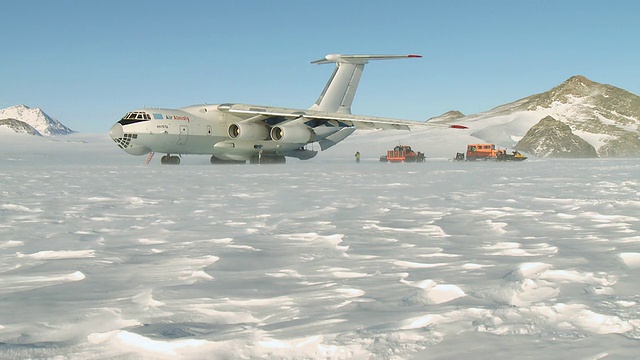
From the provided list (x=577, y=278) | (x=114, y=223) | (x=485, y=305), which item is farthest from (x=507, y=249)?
(x=114, y=223)

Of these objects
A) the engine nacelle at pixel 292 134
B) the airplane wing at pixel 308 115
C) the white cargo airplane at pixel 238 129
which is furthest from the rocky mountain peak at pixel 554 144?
the engine nacelle at pixel 292 134

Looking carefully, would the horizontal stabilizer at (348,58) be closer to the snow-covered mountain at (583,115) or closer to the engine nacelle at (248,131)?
the engine nacelle at (248,131)

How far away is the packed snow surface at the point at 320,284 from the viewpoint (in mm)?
2518

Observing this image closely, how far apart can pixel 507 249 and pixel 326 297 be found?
7.19 feet

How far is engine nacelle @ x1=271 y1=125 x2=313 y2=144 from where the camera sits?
28.9m

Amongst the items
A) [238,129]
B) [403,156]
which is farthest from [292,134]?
[403,156]

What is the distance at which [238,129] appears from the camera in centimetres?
2877

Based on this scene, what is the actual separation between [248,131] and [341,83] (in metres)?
8.23

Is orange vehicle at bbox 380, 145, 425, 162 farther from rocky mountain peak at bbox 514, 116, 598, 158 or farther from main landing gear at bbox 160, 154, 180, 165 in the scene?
rocky mountain peak at bbox 514, 116, 598, 158

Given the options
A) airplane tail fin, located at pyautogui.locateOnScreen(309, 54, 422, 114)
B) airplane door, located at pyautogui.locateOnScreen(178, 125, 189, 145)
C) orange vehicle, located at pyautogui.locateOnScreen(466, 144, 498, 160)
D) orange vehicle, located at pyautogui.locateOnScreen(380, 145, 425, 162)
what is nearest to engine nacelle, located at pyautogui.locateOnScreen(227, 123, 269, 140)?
airplane door, located at pyautogui.locateOnScreen(178, 125, 189, 145)

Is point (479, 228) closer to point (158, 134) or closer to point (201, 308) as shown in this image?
point (201, 308)

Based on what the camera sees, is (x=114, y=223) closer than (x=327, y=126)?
Yes

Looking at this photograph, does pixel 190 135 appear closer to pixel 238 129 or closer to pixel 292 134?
pixel 238 129

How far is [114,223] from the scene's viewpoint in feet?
21.9
